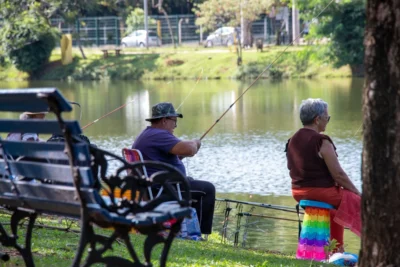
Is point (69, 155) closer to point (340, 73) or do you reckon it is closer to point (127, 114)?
point (127, 114)

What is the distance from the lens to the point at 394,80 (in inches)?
131

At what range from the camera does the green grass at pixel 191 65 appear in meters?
40.1

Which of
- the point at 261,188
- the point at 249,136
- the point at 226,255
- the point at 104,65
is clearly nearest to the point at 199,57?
the point at 104,65

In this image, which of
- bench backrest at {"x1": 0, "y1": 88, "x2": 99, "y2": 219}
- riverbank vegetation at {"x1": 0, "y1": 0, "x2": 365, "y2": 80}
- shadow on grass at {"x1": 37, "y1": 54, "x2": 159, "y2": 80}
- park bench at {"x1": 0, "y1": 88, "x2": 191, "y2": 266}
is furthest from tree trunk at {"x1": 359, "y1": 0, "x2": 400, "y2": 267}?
shadow on grass at {"x1": 37, "y1": 54, "x2": 159, "y2": 80}

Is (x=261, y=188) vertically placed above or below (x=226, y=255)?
below

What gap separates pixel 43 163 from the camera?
12.6 feet

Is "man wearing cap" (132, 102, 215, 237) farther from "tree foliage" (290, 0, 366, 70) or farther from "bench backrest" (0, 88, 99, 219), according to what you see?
"tree foliage" (290, 0, 366, 70)

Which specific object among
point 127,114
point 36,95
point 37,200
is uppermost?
point 36,95

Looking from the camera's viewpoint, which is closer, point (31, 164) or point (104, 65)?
point (31, 164)

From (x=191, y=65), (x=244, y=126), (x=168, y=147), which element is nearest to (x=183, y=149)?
(x=168, y=147)

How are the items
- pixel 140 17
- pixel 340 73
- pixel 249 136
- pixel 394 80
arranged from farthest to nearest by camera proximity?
pixel 140 17
pixel 340 73
pixel 249 136
pixel 394 80

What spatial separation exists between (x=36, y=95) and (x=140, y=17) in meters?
54.0

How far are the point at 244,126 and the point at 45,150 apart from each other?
1839 centimetres

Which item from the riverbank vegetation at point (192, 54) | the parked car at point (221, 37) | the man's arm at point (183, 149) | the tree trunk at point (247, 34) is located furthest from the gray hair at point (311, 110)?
the parked car at point (221, 37)
